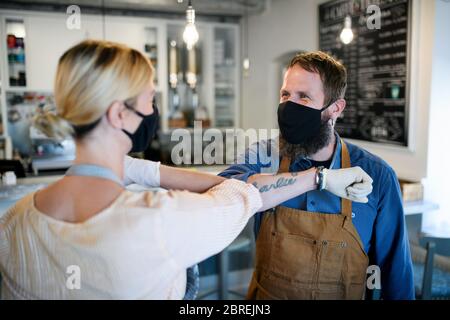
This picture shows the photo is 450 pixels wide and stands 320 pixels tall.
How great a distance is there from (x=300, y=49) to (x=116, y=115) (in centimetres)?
340

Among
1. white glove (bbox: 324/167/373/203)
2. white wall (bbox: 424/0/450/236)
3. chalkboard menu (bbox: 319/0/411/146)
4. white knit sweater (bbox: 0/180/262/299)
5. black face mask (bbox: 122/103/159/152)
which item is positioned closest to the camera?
white knit sweater (bbox: 0/180/262/299)

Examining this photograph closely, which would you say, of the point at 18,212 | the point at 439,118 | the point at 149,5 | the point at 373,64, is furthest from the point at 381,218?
the point at 149,5

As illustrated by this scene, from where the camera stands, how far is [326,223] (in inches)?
50.0

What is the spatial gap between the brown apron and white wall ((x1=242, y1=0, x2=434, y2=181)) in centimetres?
47

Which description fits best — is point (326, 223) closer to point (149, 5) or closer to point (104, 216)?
point (104, 216)

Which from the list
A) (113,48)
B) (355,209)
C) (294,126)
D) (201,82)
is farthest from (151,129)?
(201,82)

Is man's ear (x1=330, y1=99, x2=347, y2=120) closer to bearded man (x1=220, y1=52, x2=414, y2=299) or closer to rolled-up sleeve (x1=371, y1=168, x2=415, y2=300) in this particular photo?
bearded man (x1=220, y1=52, x2=414, y2=299)

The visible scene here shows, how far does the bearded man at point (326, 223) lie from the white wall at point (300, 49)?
1.15 ft

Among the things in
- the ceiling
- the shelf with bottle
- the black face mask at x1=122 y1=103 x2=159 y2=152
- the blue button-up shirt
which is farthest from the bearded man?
the shelf with bottle

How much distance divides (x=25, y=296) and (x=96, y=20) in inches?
153

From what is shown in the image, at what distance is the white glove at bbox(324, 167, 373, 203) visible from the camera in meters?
1.07

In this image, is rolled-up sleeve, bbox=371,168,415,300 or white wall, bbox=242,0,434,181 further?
white wall, bbox=242,0,434,181
